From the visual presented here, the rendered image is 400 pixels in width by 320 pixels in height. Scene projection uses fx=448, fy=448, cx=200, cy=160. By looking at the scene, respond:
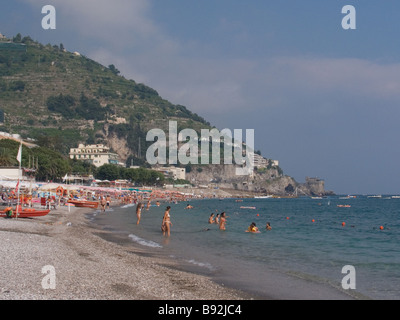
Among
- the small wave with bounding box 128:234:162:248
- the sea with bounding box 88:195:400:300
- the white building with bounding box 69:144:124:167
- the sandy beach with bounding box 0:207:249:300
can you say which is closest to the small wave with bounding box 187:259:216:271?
the sea with bounding box 88:195:400:300

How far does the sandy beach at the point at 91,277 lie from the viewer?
8.84 m

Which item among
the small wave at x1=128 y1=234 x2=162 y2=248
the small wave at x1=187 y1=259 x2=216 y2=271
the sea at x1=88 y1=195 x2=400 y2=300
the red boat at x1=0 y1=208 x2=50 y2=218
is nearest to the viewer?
the sea at x1=88 y1=195 x2=400 y2=300

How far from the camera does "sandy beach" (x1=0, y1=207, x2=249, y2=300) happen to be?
29.0 ft

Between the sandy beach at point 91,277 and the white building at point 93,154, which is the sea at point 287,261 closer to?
the sandy beach at point 91,277

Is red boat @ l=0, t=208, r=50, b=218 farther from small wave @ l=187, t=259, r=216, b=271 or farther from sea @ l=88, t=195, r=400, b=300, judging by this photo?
small wave @ l=187, t=259, r=216, b=271

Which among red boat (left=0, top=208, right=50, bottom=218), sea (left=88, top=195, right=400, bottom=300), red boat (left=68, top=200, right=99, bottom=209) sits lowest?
sea (left=88, top=195, right=400, bottom=300)

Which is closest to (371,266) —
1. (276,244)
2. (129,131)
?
(276,244)

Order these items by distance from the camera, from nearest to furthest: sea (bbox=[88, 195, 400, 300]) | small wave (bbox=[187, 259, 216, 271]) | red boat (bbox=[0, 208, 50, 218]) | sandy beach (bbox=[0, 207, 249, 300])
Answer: sandy beach (bbox=[0, 207, 249, 300]) → sea (bbox=[88, 195, 400, 300]) → small wave (bbox=[187, 259, 216, 271]) → red boat (bbox=[0, 208, 50, 218])

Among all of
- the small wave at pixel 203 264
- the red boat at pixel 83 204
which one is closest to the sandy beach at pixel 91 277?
the small wave at pixel 203 264

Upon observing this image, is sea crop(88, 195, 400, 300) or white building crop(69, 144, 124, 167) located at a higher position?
white building crop(69, 144, 124, 167)

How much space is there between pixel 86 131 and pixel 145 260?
17961 cm

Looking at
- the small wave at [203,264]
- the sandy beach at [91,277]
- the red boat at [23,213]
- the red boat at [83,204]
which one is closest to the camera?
the sandy beach at [91,277]

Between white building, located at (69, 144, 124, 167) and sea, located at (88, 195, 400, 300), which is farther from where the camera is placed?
white building, located at (69, 144, 124, 167)

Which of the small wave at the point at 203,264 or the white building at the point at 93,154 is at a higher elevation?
the white building at the point at 93,154
